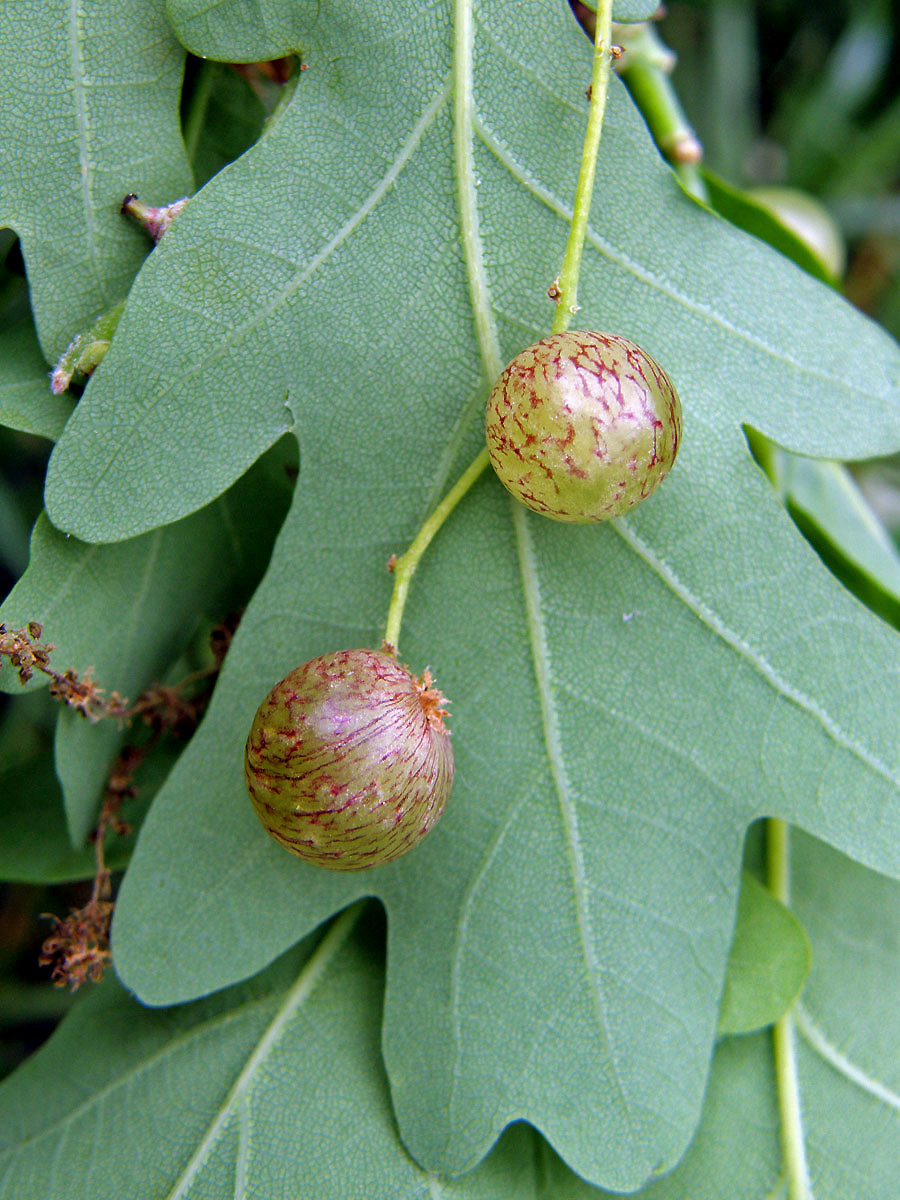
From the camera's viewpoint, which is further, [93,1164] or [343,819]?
[93,1164]

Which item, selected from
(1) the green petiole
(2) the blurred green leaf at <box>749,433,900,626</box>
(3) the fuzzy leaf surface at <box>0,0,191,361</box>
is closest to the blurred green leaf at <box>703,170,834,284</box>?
(2) the blurred green leaf at <box>749,433,900,626</box>

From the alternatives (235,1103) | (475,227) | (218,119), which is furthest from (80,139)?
(235,1103)

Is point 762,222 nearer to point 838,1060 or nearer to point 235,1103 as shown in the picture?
point 838,1060

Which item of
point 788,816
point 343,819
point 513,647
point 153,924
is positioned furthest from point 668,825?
Result: point 153,924

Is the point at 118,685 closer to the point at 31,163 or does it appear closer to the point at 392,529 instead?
the point at 392,529

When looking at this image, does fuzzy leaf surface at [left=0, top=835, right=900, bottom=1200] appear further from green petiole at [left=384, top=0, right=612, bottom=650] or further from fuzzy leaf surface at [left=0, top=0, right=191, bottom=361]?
fuzzy leaf surface at [left=0, top=0, right=191, bottom=361]

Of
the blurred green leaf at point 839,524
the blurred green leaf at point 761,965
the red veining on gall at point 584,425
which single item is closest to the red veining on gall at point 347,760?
the red veining on gall at point 584,425
